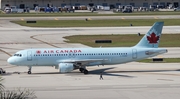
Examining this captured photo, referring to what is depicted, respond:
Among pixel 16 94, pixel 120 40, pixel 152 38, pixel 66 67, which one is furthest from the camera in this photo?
pixel 120 40

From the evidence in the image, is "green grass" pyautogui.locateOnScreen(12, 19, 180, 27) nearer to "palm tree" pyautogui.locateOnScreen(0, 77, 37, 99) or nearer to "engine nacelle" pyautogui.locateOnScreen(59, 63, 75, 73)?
"engine nacelle" pyautogui.locateOnScreen(59, 63, 75, 73)

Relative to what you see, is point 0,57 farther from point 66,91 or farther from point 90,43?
point 66,91

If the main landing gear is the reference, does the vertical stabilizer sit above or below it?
above

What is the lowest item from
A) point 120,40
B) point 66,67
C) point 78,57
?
point 120,40

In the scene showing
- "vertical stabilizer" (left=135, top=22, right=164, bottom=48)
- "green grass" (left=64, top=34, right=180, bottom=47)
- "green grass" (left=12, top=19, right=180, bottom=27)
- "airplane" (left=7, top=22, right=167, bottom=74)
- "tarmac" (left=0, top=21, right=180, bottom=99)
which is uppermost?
"vertical stabilizer" (left=135, top=22, right=164, bottom=48)

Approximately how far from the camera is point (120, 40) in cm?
9094

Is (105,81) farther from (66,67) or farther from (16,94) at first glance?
(16,94)

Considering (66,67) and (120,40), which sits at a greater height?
(66,67)

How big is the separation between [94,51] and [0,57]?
20.3 meters

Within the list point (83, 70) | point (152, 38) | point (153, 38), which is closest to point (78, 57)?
point (83, 70)

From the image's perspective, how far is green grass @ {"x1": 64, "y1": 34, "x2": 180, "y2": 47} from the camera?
84.8m

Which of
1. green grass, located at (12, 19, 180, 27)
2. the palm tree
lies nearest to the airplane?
the palm tree

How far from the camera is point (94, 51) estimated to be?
57.1 metres

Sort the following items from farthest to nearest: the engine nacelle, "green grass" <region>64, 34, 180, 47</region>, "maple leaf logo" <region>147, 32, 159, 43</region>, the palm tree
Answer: "green grass" <region>64, 34, 180, 47</region>
"maple leaf logo" <region>147, 32, 159, 43</region>
the engine nacelle
the palm tree
